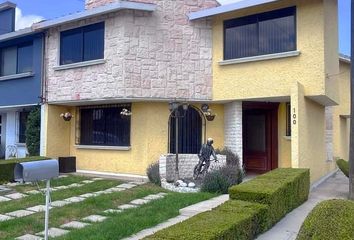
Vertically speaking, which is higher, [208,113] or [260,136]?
[208,113]

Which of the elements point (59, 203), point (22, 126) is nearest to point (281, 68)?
point (59, 203)

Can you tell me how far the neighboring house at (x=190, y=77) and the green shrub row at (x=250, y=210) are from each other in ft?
9.93

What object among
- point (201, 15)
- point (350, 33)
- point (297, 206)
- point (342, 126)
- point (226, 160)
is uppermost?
point (201, 15)

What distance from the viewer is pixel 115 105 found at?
50.3 ft


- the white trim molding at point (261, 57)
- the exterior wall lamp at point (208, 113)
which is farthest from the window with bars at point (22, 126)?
the white trim molding at point (261, 57)

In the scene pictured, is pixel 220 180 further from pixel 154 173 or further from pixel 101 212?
pixel 101 212

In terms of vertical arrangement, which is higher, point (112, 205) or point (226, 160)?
point (226, 160)

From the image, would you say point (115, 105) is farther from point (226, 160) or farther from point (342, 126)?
point (342, 126)

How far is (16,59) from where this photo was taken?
1766 centimetres

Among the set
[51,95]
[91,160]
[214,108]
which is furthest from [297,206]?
[51,95]

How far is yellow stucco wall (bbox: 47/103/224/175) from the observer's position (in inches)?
566

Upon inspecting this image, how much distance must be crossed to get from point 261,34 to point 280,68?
1480 mm

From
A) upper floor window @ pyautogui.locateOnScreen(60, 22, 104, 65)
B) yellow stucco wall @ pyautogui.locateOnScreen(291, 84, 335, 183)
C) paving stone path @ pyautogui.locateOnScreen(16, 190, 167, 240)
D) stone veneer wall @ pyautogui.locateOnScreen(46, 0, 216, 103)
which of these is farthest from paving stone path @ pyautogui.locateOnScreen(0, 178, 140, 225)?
yellow stucco wall @ pyautogui.locateOnScreen(291, 84, 335, 183)

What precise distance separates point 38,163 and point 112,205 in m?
4.04
